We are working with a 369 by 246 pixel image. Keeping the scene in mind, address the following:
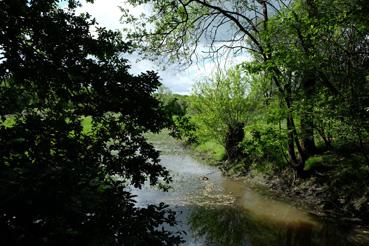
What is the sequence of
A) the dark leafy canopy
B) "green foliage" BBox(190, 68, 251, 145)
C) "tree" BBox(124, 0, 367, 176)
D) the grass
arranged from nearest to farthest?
the dark leafy canopy < "tree" BBox(124, 0, 367, 176) < "green foliage" BBox(190, 68, 251, 145) < the grass

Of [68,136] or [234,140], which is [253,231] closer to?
[68,136]

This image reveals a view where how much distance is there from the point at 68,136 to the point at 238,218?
10717 millimetres

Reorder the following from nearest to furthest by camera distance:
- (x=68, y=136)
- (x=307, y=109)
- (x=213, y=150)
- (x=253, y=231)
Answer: (x=68, y=136) < (x=307, y=109) < (x=253, y=231) < (x=213, y=150)

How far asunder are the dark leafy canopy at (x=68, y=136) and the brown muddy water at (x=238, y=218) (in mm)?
4389

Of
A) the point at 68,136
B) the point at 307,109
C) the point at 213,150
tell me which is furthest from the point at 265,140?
the point at 213,150

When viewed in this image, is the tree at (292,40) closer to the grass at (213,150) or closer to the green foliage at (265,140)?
the green foliage at (265,140)

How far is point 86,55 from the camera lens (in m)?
6.71

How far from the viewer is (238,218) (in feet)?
50.2

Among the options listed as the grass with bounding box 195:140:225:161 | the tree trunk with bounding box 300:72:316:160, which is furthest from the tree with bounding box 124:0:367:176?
the grass with bounding box 195:140:225:161

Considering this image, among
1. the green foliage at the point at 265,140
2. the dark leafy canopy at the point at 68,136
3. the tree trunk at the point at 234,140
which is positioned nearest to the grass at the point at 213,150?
the tree trunk at the point at 234,140

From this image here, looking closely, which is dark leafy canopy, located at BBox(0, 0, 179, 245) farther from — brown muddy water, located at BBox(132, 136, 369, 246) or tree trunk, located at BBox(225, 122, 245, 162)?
tree trunk, located at BBox(225, 122, 245, 162)

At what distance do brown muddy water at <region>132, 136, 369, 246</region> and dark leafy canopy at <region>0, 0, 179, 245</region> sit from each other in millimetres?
4389

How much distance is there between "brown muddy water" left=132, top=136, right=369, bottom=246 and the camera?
12.8 meters

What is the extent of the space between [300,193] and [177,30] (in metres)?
10.6
